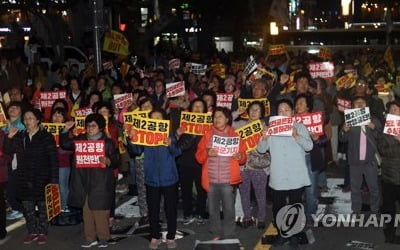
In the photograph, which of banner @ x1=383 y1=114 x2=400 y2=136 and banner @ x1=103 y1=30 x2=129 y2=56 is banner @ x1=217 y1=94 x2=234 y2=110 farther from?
banner @ x1=103 y1=30 x2=129 y2=56

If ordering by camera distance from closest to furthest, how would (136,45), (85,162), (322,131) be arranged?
(85,162) → (322,131) → (136,45)

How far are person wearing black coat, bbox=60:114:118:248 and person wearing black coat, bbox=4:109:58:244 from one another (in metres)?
0.31

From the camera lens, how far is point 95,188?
7.91 metres

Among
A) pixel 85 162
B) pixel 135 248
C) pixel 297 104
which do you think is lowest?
pixel 135 248

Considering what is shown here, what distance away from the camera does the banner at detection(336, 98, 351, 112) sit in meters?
10.7

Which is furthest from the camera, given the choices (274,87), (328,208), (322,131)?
(274,87)

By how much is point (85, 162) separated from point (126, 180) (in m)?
3.88

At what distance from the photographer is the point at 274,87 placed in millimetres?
11344

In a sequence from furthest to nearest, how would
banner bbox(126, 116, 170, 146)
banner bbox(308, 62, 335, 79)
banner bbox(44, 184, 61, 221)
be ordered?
banner bbox(308, 62, 335, 79), banner bbox(44, 184, 61, 221), banner bbox(126, 116, 170, 146)

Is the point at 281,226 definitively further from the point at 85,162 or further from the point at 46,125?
the point at 46,125

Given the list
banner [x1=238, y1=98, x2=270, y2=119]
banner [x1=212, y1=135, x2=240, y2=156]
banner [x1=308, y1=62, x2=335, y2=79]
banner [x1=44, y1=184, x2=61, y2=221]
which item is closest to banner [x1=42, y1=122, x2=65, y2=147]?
banner [x1=44, y1=184, x2=61, y2=221]

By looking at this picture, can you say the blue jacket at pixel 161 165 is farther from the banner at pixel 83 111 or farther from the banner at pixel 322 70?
the banner at pixel 322 70

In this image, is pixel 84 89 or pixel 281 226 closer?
pixel 281 226

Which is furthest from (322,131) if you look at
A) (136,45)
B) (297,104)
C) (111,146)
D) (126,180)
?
(136,45)
